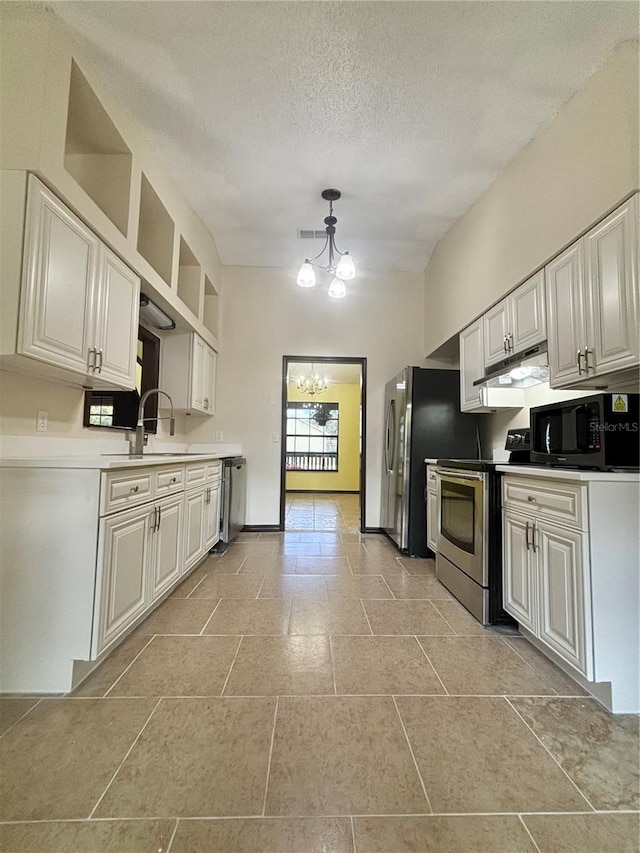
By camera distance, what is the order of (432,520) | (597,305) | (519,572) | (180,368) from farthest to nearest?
(180,368) < (432,520) < (519,572) < (597,305)

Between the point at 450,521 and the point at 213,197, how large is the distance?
10.8 feet

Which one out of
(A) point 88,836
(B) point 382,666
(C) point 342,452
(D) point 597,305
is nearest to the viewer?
(A) point 88,836

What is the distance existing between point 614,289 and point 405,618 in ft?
6.63

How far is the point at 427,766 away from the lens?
118cm

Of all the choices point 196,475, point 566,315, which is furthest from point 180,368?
point 566,315

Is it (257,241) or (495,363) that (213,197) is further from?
(495,363)

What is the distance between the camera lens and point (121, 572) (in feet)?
5.76

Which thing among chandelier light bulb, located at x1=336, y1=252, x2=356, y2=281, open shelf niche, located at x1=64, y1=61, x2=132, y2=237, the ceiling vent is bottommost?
chandelier light bulb, located at x1=336, y1=252, x2=356, y2=281

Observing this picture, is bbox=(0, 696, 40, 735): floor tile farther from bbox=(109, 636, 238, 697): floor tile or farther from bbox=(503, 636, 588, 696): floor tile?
bbox=(503, 636, 588, 696): floor tile

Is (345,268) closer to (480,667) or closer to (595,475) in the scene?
(595,475)

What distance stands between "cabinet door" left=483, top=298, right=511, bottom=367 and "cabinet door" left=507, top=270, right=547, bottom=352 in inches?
2.8

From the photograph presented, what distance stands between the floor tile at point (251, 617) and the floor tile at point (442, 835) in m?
1.10

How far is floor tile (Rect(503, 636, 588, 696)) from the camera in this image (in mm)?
1589

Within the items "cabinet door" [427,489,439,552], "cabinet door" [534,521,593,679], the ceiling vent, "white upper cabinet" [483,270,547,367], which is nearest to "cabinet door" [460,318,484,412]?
"white upper cabinet" [483,270,547,367]
